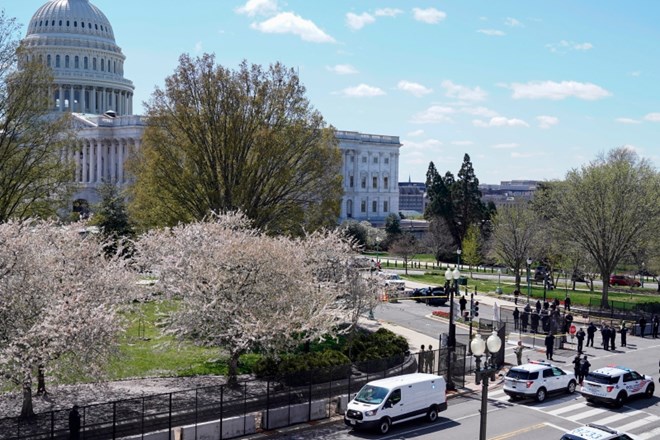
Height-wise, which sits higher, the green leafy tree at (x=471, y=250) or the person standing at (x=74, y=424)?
the green leafy tree at (x=471, y=250)

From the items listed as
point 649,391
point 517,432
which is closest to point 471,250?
point 649,391

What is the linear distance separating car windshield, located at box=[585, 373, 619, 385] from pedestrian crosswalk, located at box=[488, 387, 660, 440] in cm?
104

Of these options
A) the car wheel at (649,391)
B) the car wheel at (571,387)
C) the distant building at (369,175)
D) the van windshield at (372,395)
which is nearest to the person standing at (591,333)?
the car wheel at (649,391)

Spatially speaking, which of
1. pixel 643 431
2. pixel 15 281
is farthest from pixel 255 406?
pixel 643 431

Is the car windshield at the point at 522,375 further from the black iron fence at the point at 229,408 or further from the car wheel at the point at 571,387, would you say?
the black iron fence at the point at 229,408

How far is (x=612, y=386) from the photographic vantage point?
30219mm

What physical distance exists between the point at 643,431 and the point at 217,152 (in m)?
30.5

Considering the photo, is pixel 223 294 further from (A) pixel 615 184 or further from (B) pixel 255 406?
(A) pixel 615 184

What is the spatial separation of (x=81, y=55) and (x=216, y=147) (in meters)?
134

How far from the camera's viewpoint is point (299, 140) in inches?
1955

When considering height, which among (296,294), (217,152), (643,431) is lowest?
(643,431)

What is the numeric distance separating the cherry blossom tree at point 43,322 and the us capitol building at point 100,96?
4637 inches

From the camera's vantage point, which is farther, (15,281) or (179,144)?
(179,144)

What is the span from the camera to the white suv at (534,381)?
30609mm
